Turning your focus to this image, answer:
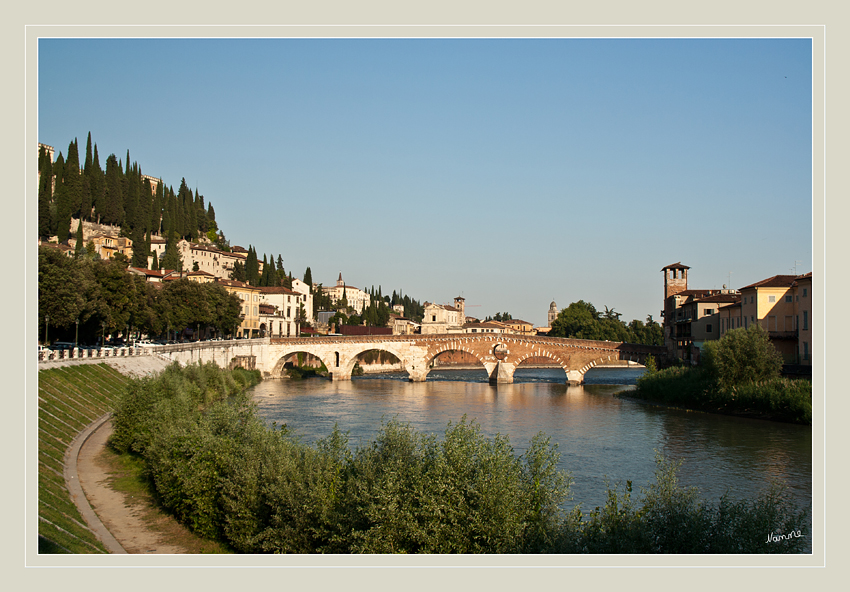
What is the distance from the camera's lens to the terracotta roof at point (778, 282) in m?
32.4

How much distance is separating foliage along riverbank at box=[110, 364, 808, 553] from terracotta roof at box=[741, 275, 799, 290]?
76.9 feet

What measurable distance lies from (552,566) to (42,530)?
7382mm

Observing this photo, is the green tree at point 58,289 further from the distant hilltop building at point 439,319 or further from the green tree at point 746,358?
the distant hilltop building at point 439,319

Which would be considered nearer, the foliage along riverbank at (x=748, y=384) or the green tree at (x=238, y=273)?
the foliage along riverbank at (x=748, y=384)

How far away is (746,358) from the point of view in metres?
28.2

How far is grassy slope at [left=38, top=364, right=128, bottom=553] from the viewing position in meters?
10.5

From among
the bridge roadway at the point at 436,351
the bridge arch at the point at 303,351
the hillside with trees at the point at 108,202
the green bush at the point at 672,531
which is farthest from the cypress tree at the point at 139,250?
the green bush at the point at 672,531

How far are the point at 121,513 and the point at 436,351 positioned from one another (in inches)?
1478

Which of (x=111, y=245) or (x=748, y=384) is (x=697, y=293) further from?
(x=111, y=245)

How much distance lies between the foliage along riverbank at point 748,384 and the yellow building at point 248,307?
1757 inches

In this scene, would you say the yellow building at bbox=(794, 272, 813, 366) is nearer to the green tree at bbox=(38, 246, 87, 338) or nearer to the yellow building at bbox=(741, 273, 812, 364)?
the yellow building at bbox=(741, 273, 812, 364)

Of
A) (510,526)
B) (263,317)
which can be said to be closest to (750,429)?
(510,526)

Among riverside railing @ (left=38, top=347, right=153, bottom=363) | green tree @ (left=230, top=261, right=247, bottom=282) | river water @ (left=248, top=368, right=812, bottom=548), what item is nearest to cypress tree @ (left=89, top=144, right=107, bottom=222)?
green tree @ (left=230, top=261, right=247, bottom=282)

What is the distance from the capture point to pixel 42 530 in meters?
10.1
